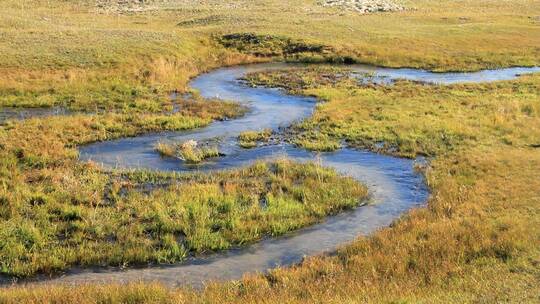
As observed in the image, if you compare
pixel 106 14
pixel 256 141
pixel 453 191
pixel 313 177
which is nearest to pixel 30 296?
pixel 313 177

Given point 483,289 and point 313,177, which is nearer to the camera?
point 483,289

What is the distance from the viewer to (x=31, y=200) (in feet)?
66.4

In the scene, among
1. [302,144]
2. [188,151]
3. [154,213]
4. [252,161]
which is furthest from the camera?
[302,144]

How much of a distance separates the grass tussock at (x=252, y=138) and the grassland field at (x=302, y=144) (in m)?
1.75

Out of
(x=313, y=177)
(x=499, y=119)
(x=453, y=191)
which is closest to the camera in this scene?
(x=453, y=191)

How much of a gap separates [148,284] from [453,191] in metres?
12.6

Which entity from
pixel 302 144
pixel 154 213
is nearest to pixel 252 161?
pixel 302 144

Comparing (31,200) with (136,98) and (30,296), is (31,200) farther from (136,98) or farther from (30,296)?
(136,98)

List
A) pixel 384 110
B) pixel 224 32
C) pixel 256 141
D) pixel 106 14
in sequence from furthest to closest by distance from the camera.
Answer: pixel 106 14 → pixel 224 32 → pixel 384 110 → pixel 256 141

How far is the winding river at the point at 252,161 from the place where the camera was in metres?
15.6

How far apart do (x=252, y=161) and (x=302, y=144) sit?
12.1 ft

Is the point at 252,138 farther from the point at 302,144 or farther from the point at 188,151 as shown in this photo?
the point at 188,151

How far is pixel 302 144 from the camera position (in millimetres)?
29219

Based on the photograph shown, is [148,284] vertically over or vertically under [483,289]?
under
